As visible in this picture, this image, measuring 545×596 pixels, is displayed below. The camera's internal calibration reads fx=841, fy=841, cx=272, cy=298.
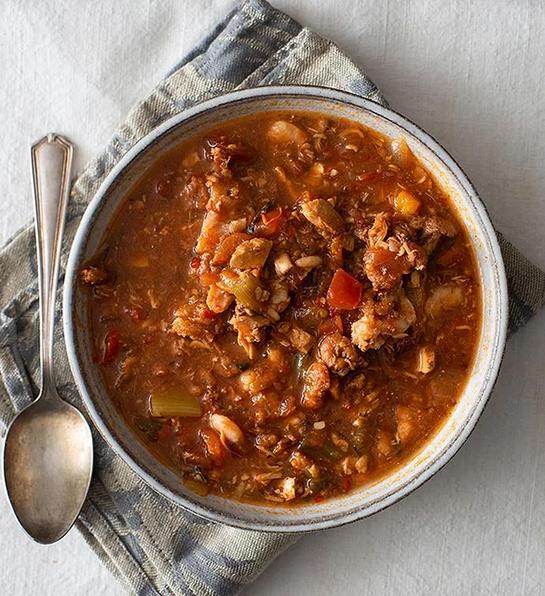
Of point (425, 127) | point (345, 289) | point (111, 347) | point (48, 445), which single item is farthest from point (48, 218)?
point (425, 127)

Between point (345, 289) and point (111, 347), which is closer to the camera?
point (345, 289)

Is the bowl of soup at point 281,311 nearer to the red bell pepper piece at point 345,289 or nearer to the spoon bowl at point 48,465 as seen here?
the red bell pepper piece at point 345,289

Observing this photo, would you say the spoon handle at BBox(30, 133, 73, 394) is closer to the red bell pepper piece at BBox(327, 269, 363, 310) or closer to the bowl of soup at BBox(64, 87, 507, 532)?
the bowl of soup at BBox(64, 87, 507, 532)

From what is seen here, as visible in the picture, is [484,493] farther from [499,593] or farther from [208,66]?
[208,66]

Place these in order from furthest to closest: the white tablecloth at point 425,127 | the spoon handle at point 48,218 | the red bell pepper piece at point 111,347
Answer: the white tablecloth at point 425,127 → the spoon handle at point 48,218 → the red bell pepper piece at point 111,347

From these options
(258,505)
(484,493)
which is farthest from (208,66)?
(484,493)

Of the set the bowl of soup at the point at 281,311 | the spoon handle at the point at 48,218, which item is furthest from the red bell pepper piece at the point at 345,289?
the spoon handle at the point at 48,218

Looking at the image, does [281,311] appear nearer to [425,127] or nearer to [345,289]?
[345,289]
